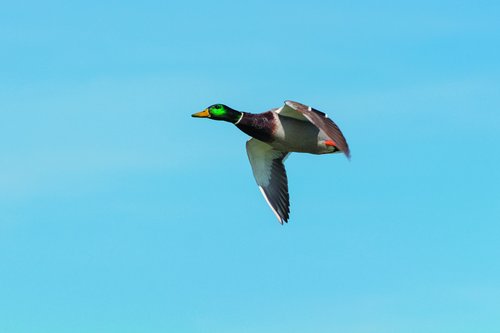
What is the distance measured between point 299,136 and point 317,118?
5.84 ft

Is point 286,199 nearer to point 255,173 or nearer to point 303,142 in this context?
point 255,173

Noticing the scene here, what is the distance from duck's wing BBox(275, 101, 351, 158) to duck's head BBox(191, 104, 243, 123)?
1.29m

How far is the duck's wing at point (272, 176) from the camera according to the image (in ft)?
117

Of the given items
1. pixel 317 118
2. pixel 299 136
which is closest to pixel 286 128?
pixel 299 136

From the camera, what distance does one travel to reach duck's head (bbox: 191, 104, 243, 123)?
33.2m

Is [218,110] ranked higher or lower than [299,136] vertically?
higher

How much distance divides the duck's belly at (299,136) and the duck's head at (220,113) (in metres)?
1.29

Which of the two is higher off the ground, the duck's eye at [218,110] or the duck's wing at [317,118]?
the duck's eye at [218,110]

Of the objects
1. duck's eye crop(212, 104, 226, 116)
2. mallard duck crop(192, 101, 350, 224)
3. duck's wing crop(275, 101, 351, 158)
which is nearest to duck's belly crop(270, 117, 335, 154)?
mallard duck crop(192, 101, 350, 224)

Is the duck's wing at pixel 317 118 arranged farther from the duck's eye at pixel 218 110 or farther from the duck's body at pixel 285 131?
the duck's eye at pixel 218 110

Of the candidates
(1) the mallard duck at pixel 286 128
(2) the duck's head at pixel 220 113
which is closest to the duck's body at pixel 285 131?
(1) the mallard duck at pixel 286 128

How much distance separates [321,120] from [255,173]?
521 cm

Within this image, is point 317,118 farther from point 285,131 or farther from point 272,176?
point 272,176

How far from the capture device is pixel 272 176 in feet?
117
